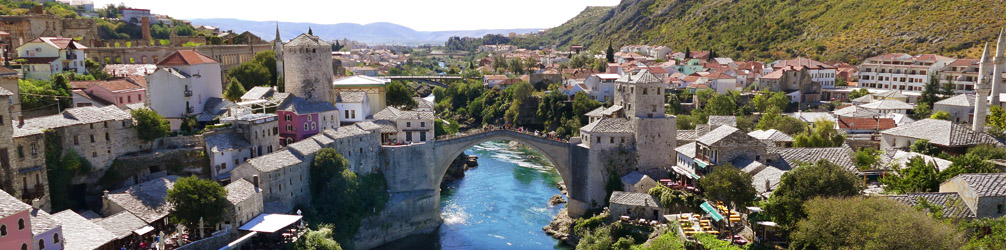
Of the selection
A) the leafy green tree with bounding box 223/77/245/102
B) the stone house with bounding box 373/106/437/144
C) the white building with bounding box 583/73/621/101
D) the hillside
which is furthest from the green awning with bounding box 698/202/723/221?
the hillside

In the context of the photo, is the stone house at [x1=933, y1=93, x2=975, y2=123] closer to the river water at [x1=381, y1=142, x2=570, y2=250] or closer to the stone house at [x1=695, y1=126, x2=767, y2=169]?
the stone house at [x1=695, y1=126, x2=767, y2=169]

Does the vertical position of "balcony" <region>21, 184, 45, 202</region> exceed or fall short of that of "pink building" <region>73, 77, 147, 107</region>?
it falls short

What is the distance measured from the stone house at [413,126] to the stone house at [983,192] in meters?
24.7

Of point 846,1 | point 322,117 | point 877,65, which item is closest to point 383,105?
point 322,117

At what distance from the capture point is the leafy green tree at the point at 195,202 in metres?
26.5

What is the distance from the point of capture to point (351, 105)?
41.5 meters

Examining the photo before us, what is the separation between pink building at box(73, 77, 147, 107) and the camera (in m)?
33.0

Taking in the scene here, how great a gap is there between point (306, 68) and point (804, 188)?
26.1 meters

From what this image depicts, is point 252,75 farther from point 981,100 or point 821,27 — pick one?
point 821,27

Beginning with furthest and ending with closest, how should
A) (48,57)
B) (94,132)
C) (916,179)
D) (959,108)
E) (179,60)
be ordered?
(959,108), (48,57), (179,60), (94,132), (916,179)

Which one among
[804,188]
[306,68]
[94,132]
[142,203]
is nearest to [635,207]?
[804,188]

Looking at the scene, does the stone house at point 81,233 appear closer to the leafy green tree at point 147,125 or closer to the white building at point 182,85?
the leafy green tree at point 147,125

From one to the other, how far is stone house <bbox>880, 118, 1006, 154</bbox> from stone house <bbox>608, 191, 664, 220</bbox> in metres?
12.3

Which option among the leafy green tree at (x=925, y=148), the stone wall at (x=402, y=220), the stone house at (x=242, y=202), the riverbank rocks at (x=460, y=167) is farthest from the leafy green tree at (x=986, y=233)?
the riverbank rocks at (x=460, y=167)
